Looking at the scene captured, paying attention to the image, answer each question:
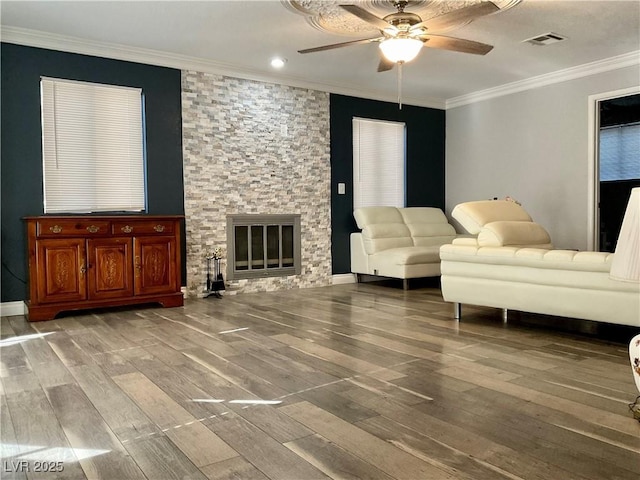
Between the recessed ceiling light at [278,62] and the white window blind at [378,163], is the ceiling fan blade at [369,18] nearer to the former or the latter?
the recessed ceiling light at [278,62]

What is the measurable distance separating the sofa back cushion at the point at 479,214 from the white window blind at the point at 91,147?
3.15m

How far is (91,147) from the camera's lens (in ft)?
16.5

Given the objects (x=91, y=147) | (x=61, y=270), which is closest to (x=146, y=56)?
(x=91, y=147)

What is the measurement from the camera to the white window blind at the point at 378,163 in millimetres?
6898

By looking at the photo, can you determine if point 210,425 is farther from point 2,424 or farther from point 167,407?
point 2,424

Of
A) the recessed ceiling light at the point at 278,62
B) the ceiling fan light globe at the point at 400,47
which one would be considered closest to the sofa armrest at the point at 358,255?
the recessed ceiling light at the point at 278,62

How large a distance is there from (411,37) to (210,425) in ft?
10.2

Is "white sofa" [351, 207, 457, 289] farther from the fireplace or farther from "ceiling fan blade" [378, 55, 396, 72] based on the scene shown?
"ceiling fan blade" [378, 55, 396, 72]

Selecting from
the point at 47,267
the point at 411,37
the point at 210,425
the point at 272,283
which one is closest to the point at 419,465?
the point at 210,425

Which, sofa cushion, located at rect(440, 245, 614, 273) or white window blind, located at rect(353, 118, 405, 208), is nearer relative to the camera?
sofa cushion, located at rect(440, 245, 614, 273)

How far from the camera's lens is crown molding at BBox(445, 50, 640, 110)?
558 cm

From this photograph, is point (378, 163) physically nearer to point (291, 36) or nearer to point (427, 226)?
point (427, 226)

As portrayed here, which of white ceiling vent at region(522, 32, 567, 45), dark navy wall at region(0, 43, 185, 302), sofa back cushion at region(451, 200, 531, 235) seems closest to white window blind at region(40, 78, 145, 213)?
dark navy wall at region(0, 43, 185, 302)

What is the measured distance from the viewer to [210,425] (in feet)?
6.92
